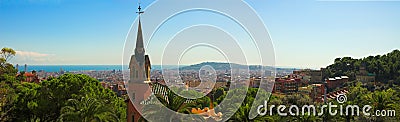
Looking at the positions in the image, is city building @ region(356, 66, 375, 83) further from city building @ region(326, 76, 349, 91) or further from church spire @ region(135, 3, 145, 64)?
church spire @ region(135, 3, 145, 64)

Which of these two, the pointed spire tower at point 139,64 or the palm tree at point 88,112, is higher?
the pointed spire tower at point 139,64

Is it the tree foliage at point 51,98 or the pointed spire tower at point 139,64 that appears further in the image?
the tree foliage at point 51,98

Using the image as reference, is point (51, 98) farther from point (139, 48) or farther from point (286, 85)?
point (286, 85)

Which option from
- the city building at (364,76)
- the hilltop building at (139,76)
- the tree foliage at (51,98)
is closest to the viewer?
the hilltop building at (139,76)

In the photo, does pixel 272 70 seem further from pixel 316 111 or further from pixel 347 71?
pixel 347 71

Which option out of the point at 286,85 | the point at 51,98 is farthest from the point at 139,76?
the point at 286,85

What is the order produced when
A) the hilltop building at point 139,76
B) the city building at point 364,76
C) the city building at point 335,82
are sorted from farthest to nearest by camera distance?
the city building at point 335,82 → the city building at point 364,76 → the hilltop building at point 139,76

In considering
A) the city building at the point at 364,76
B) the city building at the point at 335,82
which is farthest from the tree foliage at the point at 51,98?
the city building at the point at 364,76

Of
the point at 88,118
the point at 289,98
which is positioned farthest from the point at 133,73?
the point at 289,98

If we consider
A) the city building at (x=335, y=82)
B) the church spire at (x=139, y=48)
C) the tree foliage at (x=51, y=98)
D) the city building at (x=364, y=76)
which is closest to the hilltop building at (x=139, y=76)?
the church spire at (x=139, y=48)

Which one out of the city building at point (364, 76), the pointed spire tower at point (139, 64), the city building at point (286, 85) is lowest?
the city building at point (286, 85)

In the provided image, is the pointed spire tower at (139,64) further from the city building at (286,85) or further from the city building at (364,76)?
the city building at (364,76)
